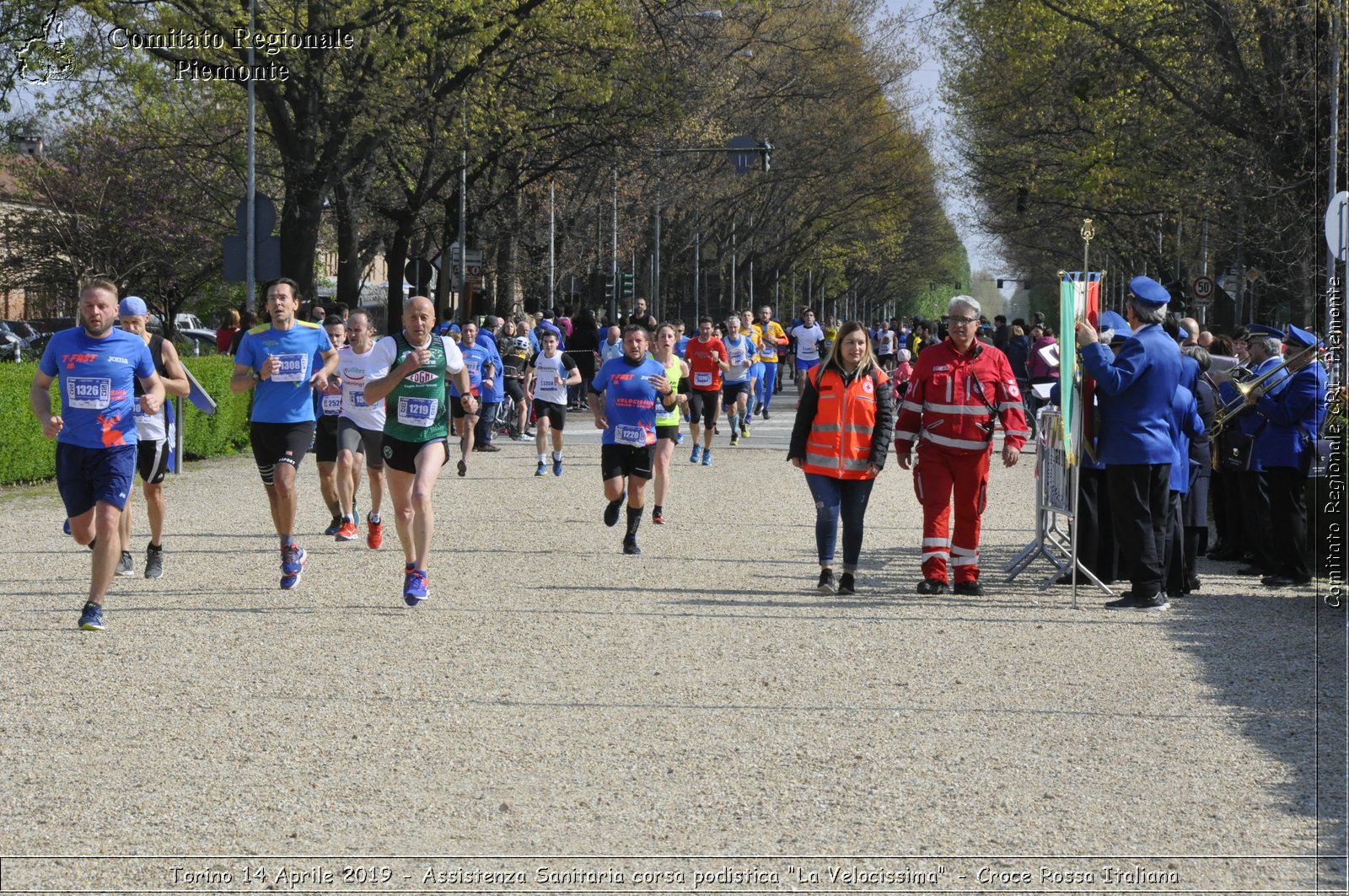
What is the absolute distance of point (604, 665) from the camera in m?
8.16

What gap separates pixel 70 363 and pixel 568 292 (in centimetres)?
4441

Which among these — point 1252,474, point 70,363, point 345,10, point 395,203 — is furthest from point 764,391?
point 70,363

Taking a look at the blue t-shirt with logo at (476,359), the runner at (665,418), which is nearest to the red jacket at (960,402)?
the runner at (665,418)

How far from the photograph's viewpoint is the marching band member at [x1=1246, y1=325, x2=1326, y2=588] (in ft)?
36.7

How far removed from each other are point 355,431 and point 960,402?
4525mm

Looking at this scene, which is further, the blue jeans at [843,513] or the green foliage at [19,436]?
the green foliage at [19,436]

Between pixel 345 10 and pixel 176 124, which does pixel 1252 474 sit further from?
pixel 176 124

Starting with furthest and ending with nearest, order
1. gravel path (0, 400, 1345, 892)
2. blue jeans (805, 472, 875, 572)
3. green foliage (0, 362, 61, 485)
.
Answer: green foliage (0, 362, 61, 485) → blue jeans (805, 472, 875, 572) → gravel path (0, 400, 1345, 892)

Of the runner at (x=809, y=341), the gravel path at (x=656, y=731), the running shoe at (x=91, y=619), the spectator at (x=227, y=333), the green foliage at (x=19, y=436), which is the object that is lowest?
the gravel path at (x=656, y=731)

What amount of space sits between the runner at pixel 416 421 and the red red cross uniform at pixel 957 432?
2729 millimetres

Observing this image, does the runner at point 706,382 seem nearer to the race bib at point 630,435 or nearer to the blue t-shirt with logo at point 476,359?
the blue t-shirt with logo at point 476,359

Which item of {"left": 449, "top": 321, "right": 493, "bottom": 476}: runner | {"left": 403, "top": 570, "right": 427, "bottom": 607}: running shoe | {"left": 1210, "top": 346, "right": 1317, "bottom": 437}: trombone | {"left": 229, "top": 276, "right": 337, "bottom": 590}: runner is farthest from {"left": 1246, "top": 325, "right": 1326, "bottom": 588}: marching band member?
{"left": 449, "top": 321, "right": 493, "bottom": 476}: runner

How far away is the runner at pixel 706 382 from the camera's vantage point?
70.0 feet

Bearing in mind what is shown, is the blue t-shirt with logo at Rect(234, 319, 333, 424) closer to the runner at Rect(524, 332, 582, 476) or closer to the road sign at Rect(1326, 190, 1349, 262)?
the road sign at Rect(1326, 190, 1349, 262)
